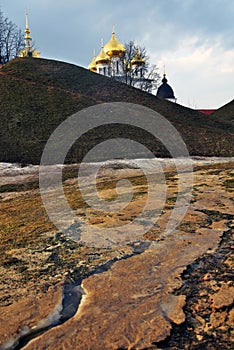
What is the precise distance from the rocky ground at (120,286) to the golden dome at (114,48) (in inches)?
1395

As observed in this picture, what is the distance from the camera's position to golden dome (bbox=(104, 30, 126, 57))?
37.2 metres

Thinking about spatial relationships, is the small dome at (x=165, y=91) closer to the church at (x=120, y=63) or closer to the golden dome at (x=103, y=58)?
the church at (x=120, y=63)

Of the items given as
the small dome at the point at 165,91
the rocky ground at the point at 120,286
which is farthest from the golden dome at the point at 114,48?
the rocky ground at the point at 120,286

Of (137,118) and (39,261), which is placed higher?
(137,118)

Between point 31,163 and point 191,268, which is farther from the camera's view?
point 31,163

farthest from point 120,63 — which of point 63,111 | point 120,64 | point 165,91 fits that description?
point 63,111

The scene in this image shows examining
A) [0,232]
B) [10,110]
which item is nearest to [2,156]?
[10,110]

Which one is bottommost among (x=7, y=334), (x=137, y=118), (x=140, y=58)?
(x=7, y=334)

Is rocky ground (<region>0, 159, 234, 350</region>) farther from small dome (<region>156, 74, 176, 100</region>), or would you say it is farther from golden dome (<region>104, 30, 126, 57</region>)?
small dome (<region>156, 74, 176, 100</region>)

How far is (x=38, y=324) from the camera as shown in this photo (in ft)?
7.54

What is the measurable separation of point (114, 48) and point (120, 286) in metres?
37.5

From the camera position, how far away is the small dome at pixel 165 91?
140 ft

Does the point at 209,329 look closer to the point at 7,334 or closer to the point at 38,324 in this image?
the point at 38,324

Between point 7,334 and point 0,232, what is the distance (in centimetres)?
239
